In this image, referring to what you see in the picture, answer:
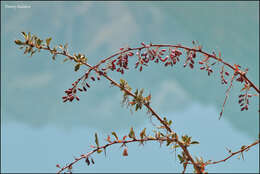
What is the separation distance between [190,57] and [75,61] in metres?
0.94

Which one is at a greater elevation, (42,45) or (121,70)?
(42,45)

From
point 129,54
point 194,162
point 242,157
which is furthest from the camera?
point 129,54

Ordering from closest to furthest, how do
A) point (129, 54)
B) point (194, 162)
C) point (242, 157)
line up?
point (194, 162) → point (242, 157) → point (129, 54)

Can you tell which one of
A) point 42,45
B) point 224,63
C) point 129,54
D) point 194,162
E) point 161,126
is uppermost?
point 42,45

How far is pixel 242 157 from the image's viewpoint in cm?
222

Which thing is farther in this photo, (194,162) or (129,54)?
(129,54)

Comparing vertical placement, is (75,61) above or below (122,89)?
above

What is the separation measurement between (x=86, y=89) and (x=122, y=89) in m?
0.37

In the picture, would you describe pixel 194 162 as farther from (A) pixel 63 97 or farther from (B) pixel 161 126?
(A) pixel 63 97

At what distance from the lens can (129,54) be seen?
8.11ft

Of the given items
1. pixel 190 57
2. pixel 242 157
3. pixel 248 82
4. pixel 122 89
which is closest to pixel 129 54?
pixel 122 89

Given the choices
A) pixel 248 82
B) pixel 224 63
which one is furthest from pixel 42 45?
pixel 248 82

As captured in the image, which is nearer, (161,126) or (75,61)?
(161,126)

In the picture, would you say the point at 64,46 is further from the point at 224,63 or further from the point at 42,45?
the point at 224,63
